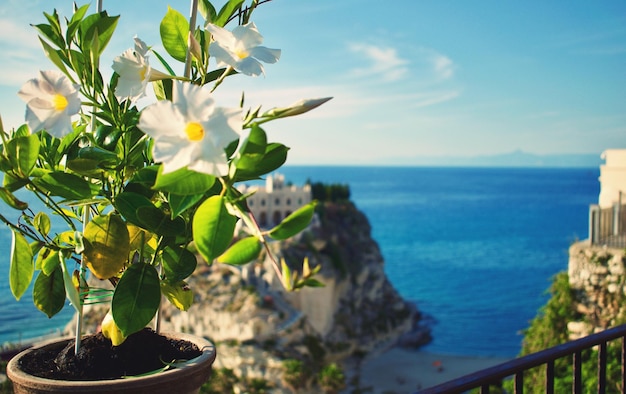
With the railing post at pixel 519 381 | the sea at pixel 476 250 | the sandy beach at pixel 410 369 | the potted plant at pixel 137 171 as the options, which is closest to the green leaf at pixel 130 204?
the potted plant at pixel 137 171

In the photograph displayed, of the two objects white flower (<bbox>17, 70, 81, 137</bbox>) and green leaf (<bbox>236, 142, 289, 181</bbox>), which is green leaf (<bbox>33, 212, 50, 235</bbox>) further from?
green leaf (<bbox>236, 142, 289, 181</bbox>)

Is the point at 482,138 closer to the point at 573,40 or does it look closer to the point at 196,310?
the point at 573,40

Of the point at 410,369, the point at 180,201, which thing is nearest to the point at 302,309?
the point at 410,369

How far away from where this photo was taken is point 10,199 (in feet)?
1.89

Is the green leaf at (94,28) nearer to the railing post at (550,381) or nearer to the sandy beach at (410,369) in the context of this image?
the railing post at (550,381)

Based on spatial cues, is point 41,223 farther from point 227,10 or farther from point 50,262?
point 227,10

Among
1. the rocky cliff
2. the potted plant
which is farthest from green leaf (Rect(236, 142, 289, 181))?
the rocky cliff

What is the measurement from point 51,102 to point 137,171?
11cm

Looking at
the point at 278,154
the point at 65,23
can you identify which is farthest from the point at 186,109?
the point at 65,23

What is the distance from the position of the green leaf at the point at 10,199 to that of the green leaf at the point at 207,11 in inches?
11.7

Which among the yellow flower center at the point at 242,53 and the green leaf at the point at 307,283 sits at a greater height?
the yellow flower center at the point at 242,53

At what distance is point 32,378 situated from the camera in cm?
64

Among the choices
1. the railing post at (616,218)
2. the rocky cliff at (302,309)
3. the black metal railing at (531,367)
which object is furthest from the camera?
the rocky cliff at (302,309)

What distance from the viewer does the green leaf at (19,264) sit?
621 millimetres
